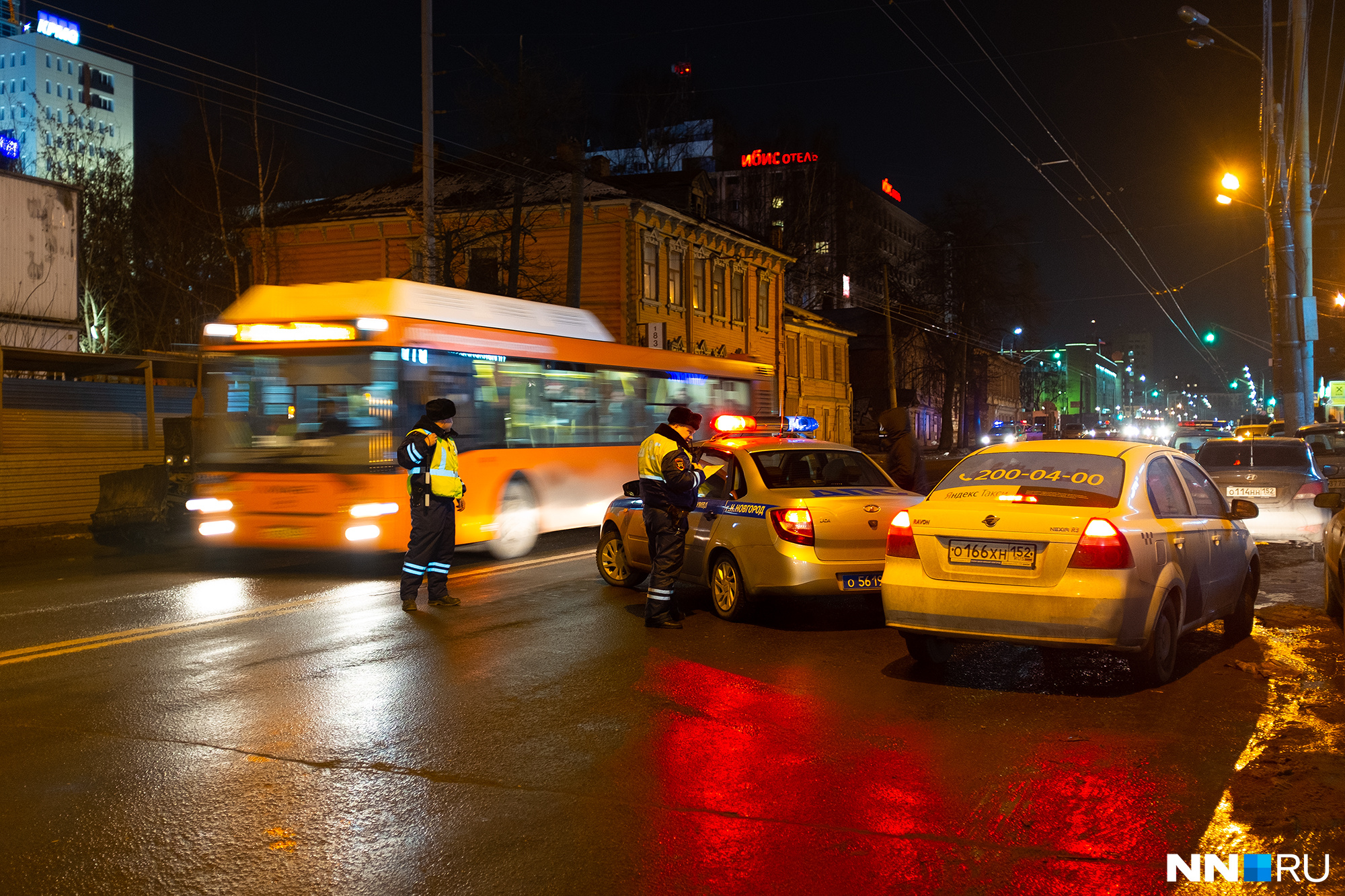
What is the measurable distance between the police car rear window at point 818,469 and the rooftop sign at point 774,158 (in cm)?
5032

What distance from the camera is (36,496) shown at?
60.6ft

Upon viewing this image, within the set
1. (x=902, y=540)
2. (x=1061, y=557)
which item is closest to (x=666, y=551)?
(x=902, y=540)

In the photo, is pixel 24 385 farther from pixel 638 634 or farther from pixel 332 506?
pixel 638 634

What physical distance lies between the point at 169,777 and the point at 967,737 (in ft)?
12.7

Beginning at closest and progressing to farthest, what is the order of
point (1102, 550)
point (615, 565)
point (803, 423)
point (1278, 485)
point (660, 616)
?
point (1102, 550) → point (660, 616) → point (615, 565) → point (1278, 485) → point (803, 423)

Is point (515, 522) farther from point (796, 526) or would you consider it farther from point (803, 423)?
point (803, 423)

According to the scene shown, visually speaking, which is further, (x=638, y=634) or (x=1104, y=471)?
(x=638, y=634)

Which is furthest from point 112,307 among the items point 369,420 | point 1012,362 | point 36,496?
point 1012,362

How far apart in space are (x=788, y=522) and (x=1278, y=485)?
10.2m

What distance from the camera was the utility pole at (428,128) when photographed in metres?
24.5

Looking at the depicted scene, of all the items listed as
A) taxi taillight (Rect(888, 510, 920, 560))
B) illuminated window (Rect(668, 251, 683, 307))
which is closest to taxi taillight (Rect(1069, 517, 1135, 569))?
taxi taillight (Rect(888, 510, 920, 560))

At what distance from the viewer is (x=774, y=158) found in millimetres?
59562

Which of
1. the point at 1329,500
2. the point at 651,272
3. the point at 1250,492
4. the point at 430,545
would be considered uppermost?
the point at 651,272

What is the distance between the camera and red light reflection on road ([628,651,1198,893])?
416 centimetres
